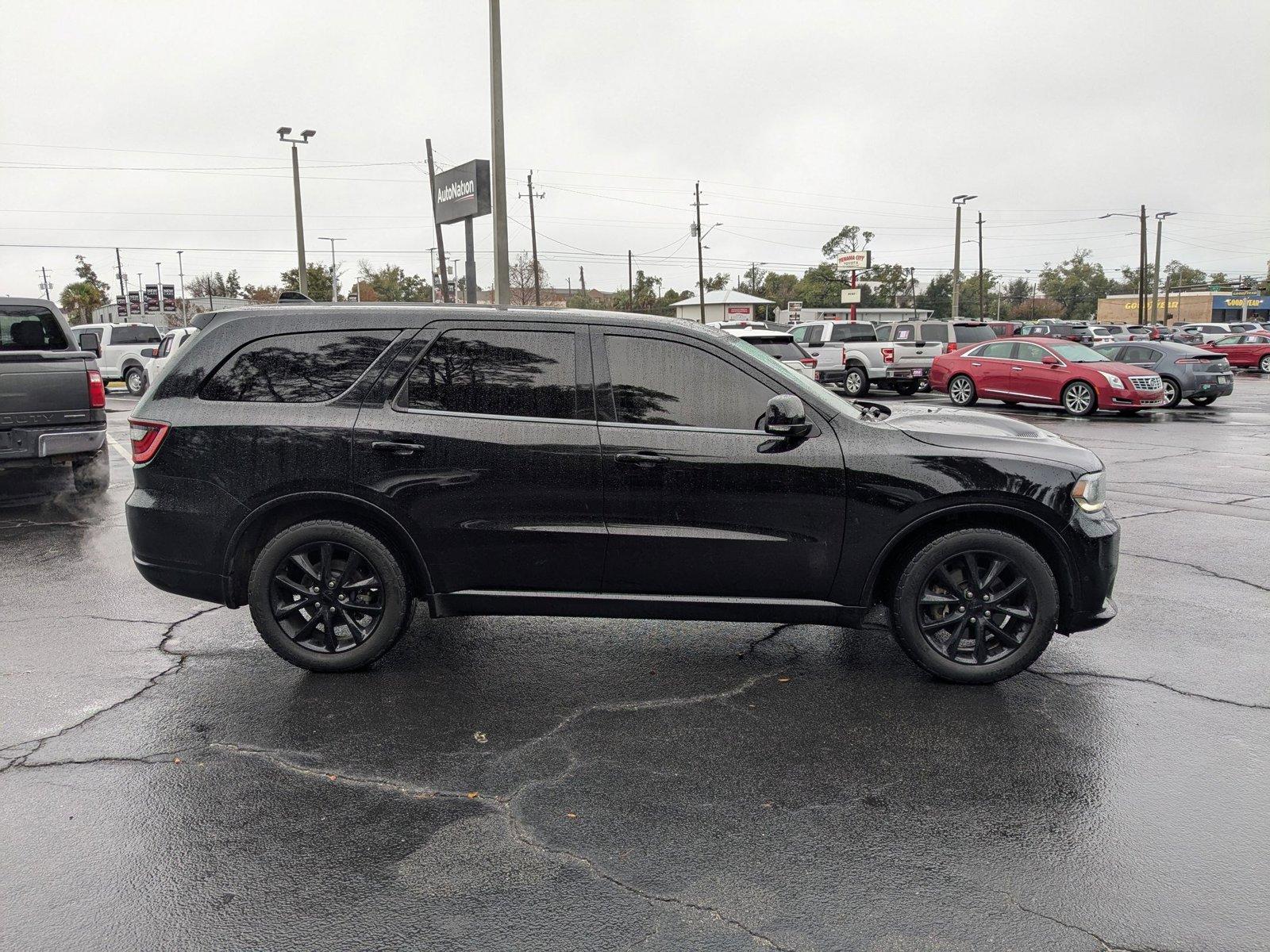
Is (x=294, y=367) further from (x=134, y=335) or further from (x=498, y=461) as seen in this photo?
(x=134, y=335)

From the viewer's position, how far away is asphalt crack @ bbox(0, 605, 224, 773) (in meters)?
3.80

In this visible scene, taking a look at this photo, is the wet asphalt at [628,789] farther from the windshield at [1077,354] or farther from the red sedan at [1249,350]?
the red sedan at [1249,350]

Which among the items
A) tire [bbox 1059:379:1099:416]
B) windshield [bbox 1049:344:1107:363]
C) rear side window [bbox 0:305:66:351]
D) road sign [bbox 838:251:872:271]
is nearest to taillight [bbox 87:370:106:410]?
rear side window [bbox 0:305:66:351]

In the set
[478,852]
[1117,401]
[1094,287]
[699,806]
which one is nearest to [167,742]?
[478,852]

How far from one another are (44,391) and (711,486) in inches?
299

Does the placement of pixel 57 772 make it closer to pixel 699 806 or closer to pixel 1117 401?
pixel 699 806

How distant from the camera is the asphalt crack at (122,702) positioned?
380 cm

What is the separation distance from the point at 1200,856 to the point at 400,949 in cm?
257

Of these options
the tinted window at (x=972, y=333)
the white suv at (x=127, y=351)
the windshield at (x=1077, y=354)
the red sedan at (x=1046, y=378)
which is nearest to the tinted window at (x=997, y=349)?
the red sedan at (x=1046, y=378)

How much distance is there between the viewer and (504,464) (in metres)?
4.44

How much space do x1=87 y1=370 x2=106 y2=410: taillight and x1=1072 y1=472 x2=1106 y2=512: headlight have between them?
8.77 meters

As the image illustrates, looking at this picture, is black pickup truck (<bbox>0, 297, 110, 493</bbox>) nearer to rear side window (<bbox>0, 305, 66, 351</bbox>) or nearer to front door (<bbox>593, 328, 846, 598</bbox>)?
rear side window (<bbox>0, 305, 66, 351</bbox>)

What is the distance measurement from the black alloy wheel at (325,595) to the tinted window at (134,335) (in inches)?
1073

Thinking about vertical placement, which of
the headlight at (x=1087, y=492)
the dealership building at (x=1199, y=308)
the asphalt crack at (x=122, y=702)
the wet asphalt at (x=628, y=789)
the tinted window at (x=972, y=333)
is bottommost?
the wet asphalt at (x=628, y=789)
